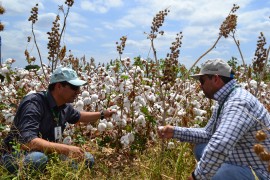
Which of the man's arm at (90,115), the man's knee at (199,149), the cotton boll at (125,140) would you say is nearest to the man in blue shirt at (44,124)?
the man's arm at (90,115)

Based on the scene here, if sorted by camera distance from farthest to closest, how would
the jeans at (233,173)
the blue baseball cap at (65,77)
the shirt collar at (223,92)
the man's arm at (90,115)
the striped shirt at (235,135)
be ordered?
1. the man's arm at (90,115)
2. the blue baseball cap at (65,77)
3. the shirt collar at (223,92)
4. the jeans at (233,173)
5. the striped shirt at (235,135)

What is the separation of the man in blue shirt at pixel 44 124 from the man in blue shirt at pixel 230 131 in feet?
4.06

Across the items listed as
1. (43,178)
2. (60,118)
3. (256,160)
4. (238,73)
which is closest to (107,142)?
(60,118)

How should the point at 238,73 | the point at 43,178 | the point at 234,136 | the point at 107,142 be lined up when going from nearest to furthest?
the point at 234,136 < the point at 43,178 < the point at 107,142 < the point at 238,73

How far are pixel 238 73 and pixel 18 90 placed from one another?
3926 mm

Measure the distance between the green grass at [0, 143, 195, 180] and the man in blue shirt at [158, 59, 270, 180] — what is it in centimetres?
82

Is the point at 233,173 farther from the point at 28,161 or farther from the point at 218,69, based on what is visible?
the point at 28,161

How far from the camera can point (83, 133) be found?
4891 mm

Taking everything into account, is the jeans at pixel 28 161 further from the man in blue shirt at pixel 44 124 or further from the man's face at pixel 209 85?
the man's face at pixel 209 85

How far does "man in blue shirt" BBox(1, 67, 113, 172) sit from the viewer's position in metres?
3.24

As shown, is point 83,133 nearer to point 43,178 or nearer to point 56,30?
point 56,30

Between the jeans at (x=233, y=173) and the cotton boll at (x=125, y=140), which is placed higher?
the jeans at (x=233, y=173)

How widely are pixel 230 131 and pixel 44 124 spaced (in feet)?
6.01

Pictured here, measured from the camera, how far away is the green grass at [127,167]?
332 cm
